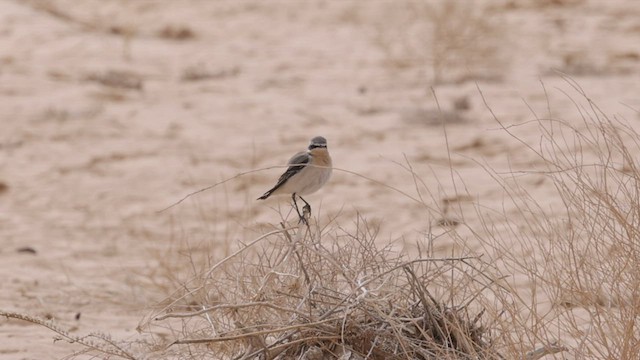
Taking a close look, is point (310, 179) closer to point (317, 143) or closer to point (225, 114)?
point (317, 143)

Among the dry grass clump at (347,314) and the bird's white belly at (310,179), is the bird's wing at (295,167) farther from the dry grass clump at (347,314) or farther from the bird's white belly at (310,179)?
the dry grass clump at (347,314)

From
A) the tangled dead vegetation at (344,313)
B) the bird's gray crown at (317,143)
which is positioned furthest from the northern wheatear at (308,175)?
the tangled dead vegetation at (344,313)

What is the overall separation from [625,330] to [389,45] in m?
8.20

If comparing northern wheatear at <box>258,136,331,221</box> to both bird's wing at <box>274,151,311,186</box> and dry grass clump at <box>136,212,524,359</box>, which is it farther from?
dry grass clump at <box>136,212,524,359</box>

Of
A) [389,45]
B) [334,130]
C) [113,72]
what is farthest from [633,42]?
[113,72]

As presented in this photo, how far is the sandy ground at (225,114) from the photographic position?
6285 millimetres

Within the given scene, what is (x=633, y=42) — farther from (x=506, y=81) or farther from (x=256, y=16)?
(x=256, y=16)

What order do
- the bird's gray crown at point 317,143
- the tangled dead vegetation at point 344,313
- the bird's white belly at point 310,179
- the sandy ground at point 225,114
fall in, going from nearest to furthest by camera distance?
the tangled dead vegetation at point 344,313, the bird's white belly at point 310,179, the bird's gray crown at point 317,143, the sandy ground at point 225,114

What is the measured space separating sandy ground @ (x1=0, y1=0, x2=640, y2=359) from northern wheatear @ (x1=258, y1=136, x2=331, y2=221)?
818 mm

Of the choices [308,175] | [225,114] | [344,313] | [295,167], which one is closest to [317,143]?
[295,167]

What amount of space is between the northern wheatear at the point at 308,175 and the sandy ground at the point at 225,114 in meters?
0.82

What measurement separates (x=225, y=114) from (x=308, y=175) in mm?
5661

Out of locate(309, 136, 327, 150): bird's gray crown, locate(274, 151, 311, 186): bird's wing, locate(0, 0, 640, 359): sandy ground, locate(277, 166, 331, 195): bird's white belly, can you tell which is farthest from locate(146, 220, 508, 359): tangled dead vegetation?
locate(0, 0, 640, 359): sandy ground

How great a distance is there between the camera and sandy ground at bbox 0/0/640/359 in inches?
247
